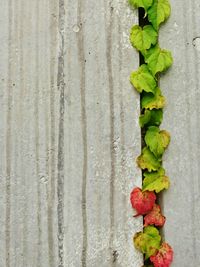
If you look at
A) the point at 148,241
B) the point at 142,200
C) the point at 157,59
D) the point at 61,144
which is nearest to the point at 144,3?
the point at 157,59

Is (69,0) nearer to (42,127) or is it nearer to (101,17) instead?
(101,17)

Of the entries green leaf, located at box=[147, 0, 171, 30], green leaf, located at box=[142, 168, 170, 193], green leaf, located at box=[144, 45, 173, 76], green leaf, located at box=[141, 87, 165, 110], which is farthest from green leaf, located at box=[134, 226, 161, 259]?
green leaf, located at box=[147, 0, 171, 30]

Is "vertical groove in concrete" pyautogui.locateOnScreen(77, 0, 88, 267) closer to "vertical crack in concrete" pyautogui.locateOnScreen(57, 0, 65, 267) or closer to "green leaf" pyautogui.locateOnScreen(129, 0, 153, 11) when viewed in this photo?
"vertical crack in concrete" pyautogui.locateOnScreen(57, 0, 65, 267)

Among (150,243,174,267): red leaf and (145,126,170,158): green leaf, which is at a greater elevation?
(145,126,170,158): green leaf

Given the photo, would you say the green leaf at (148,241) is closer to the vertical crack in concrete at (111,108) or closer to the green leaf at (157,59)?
the vertical crack in concrete at (111,108)

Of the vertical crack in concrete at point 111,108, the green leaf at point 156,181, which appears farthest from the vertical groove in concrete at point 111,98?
the green leaf at point 156,181

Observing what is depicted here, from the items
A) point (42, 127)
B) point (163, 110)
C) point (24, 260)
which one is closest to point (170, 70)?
point (163, 110)

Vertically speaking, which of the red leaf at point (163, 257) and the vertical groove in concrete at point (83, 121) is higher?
the vertical groove in concrete at point (83, 121)
